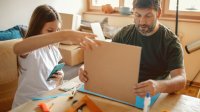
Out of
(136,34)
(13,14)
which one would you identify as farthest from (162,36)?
(13,14)

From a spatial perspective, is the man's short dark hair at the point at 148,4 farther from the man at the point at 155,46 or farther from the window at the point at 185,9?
the window at the point at 185,9

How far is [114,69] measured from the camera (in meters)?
1.00

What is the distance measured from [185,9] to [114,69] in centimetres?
243

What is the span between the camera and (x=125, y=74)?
0.97 meters

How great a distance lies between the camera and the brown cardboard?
94cm

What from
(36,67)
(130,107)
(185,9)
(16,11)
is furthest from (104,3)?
(130,107)

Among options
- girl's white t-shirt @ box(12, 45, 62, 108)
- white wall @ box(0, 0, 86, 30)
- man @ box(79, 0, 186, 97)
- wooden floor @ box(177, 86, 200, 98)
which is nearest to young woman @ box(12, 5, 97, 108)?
girl's white t-shirt @ box(12, 45, 62, 108)

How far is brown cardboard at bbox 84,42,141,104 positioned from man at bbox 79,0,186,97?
95 millimetres

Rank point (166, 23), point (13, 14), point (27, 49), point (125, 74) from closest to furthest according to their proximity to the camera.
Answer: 1. point (125, 74)
2. point (27, 49)
3. point (13, 14)
4. point (166, 23)

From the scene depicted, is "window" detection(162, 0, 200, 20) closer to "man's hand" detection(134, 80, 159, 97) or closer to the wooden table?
the wooden table

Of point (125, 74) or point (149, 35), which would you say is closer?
point (125, 74)

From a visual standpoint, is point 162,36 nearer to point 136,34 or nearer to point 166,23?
point 136,34

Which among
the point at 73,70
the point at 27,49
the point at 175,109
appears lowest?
the point at 73,70

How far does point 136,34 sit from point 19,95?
3.02 ft
